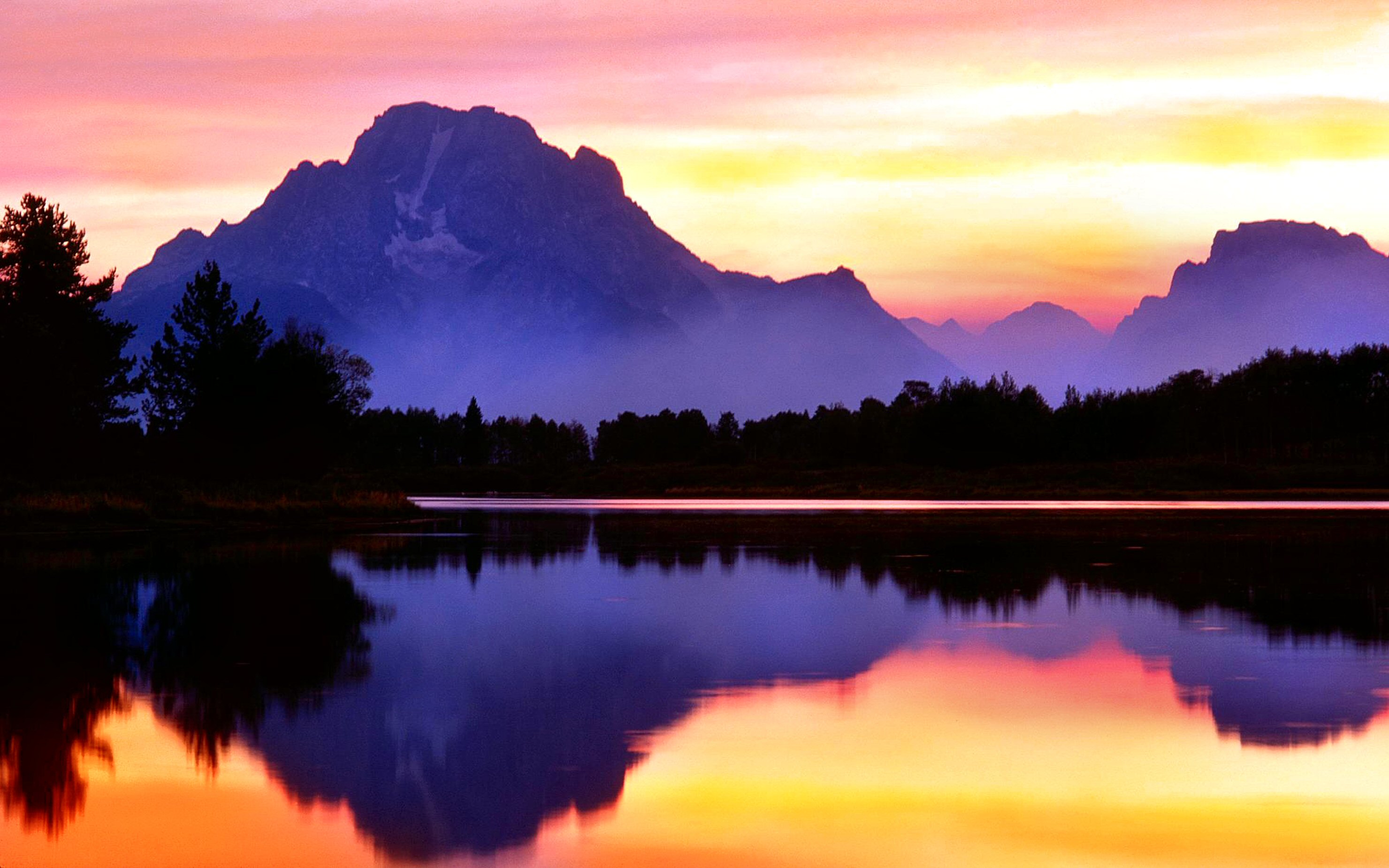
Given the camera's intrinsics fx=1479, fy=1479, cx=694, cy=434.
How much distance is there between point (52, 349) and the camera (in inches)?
2469

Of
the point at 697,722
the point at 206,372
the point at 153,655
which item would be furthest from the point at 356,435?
the point at 697,722

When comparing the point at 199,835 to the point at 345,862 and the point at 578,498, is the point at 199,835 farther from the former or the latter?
the point at 578,498

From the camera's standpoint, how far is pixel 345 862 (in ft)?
29.5

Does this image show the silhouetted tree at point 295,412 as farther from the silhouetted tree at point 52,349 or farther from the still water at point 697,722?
the still water at point 697,722

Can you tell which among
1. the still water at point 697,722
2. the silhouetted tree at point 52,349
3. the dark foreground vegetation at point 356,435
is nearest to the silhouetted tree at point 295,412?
the dark foreground vegetation at point 356,435

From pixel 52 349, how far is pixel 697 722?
56.2 metres

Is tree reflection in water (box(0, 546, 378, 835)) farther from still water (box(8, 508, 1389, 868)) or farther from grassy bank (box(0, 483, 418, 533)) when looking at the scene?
grassy bank (box(0, 483, 418, 533))

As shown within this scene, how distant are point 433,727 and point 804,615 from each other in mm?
11000

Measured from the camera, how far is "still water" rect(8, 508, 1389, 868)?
9609mm

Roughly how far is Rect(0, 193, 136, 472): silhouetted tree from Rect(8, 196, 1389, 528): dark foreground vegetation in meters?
0.10

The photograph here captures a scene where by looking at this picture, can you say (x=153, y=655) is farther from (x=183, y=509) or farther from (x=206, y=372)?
(x=206, y=372)

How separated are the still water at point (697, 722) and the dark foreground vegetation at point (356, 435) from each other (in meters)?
28.9

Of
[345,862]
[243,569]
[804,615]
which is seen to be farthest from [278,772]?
[243,569]

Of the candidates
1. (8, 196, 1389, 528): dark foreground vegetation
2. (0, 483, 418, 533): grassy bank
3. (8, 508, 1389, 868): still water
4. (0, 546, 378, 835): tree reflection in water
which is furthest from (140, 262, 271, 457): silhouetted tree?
(8, 508, 1389, 868): still water
